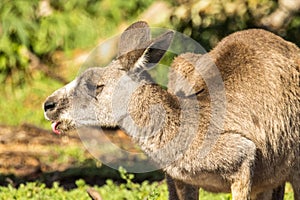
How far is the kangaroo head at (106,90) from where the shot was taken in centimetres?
551

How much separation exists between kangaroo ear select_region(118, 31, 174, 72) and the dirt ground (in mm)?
2837

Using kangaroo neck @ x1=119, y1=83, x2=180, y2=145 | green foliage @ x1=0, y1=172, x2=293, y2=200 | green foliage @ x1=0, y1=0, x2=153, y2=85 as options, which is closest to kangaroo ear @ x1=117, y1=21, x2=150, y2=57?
kangaroo neck @ x1=119, y1=83, x2=180, y2=145

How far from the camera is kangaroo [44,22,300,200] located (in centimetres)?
546

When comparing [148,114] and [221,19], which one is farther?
[221,19]

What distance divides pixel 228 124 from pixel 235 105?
0.47 feet

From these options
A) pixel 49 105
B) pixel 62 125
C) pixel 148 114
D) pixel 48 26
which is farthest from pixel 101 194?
pixel 48 26

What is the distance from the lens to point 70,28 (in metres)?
10.9

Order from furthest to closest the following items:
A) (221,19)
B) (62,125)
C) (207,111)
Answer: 1. (221,19)
2. (62,125)
3. (207,111)

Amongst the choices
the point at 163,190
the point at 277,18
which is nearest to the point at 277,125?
the point at 163,190

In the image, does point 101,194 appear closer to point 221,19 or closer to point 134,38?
point 134,38

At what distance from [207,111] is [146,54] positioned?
0.57 metres

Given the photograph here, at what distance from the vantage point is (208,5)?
10.2 meters

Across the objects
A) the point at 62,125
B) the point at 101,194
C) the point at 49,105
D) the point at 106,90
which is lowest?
the point at 101,194

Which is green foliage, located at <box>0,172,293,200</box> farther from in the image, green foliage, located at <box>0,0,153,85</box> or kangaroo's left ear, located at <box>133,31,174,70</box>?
green foliage, located at <box>0,0,153,85</box>
